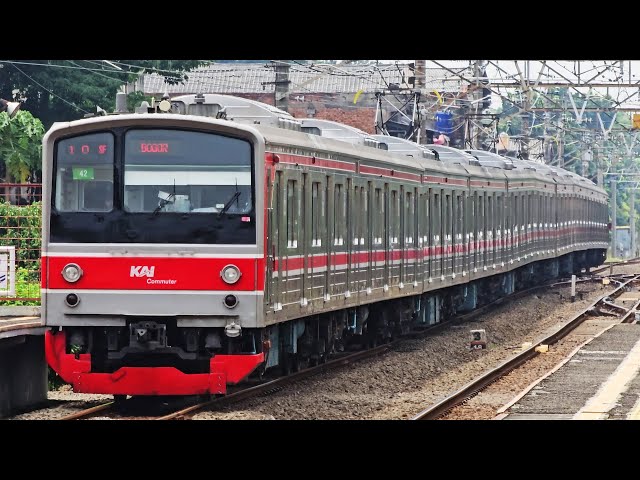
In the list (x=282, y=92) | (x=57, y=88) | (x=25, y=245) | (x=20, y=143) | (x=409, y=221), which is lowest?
(x=25, y=245)

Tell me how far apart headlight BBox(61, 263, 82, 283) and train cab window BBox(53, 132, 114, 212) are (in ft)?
1.59

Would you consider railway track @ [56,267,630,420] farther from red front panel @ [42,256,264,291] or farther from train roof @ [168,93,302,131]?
train roof @ [168,93,302,131]

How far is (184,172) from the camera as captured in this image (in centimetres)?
1245

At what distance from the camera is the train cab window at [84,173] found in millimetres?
12523

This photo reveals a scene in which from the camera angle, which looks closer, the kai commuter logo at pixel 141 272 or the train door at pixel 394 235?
the kai commuter logo at pixel 141 272

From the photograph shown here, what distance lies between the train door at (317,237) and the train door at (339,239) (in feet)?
1.12

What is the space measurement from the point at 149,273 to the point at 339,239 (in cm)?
396

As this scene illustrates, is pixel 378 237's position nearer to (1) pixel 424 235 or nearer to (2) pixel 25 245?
(1) pixel 424 235

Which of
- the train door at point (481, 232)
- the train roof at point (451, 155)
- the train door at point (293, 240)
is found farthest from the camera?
the train door at point (481, 232)

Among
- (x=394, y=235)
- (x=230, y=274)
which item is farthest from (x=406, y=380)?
(x=230, y=274)

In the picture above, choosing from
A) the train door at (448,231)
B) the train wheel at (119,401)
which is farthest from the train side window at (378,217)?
the train wheel at (119,401)

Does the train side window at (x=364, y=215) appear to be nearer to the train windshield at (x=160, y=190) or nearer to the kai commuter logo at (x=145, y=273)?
the train windshield at (x=160, y=190)

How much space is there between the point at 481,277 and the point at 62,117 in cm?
1082
